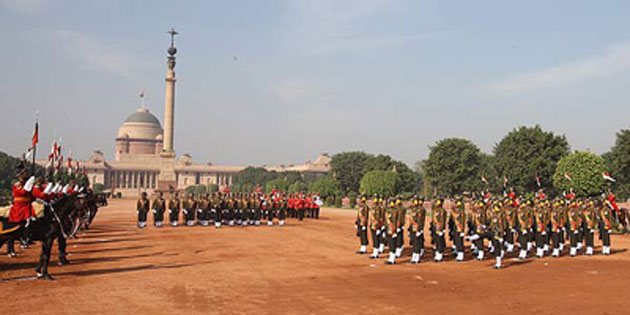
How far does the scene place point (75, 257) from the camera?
14.7m

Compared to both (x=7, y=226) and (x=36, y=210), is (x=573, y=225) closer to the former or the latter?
(x=36, y=210)

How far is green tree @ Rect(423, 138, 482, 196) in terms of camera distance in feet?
194

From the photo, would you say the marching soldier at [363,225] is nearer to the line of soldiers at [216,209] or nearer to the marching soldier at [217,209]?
the marching soldier at [217,209]

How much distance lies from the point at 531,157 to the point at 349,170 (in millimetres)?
37046

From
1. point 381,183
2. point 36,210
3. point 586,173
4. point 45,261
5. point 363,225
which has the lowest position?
point 45,261

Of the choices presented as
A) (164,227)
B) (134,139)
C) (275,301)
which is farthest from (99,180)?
(275,301)

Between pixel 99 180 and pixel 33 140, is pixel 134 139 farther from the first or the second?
pixel 33 140

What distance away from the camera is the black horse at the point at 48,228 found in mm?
11195

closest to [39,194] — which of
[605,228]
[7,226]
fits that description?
[7,226]

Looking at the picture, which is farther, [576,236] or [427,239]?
[427,239]

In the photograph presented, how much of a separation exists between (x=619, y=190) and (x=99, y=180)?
115459mm

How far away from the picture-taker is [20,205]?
442 inches

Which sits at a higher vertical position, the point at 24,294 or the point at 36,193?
the point at 36,193

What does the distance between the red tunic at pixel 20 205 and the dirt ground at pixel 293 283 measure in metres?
1.30
